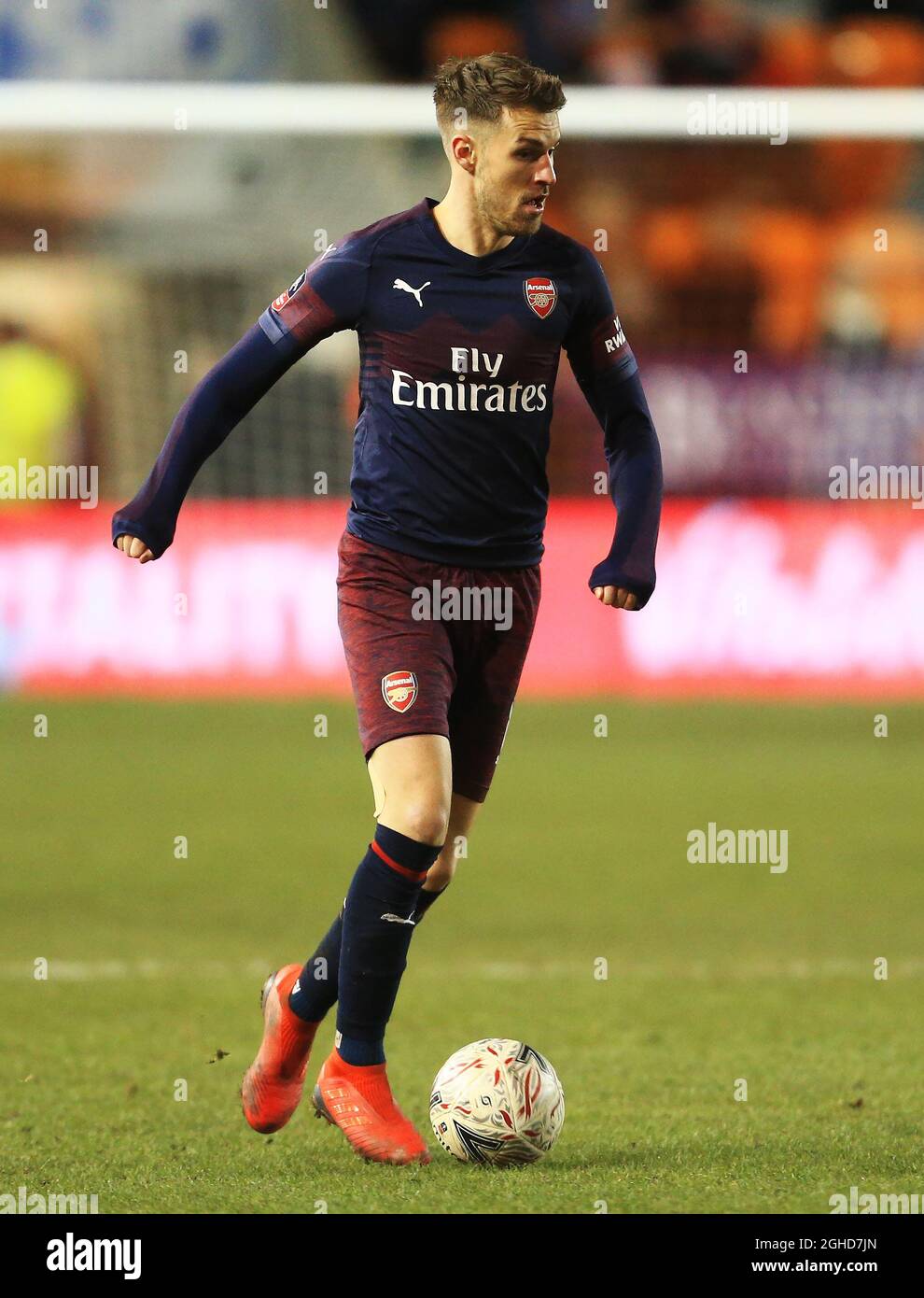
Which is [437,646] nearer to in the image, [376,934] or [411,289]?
[376,934]

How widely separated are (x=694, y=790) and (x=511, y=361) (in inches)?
256

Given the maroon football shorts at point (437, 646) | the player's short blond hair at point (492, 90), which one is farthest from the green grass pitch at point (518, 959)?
the player's short blond hair at point (492, 90)

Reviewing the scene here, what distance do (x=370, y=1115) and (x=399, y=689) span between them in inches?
35.4

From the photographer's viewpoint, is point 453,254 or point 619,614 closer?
point 453,254

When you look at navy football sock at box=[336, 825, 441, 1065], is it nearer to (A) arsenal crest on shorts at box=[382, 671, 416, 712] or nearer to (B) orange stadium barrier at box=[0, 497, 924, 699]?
(A) arsenal crest on shorts at box=[382, 671, 416, 712]

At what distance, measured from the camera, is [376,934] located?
432 centimetres

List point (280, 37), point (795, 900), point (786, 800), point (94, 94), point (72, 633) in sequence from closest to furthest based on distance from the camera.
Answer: point (795, 900) → point (786, 800) → point (94, 94) → point (72, 633) → point (280, 37)

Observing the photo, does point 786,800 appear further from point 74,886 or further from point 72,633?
point 72,633

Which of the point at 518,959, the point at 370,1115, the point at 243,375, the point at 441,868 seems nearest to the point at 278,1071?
the point at 370,1115

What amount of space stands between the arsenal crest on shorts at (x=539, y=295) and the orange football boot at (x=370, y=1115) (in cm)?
166

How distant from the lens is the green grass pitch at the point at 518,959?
4227mm

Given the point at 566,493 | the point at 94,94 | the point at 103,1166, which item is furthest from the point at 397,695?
the point at 566,493

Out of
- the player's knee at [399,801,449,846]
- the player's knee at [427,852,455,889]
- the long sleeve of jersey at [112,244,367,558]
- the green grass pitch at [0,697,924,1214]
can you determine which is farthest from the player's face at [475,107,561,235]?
the green grass pitch at [0,697,924,1214]

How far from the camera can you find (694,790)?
35.0 ft
